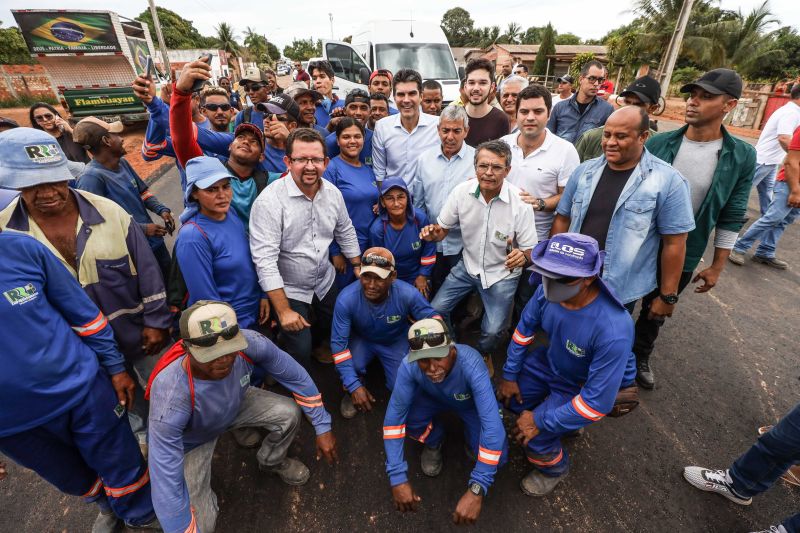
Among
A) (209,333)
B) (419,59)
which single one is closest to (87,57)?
(419,59)

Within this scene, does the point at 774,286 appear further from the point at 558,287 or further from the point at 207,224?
the point at 207,224

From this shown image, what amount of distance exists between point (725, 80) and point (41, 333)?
454 cm

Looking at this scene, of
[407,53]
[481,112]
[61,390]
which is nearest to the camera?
[61,390]

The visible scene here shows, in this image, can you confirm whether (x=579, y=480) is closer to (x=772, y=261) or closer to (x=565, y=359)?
(x=565, y=359)

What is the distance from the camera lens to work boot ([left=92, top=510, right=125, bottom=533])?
2.47 metres

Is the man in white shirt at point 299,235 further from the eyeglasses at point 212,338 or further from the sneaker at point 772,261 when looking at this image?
the sneaker at point 772,261

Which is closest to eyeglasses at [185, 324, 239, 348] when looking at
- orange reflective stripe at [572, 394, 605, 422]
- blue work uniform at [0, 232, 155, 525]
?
blue work uniform at [0, 232, 155, 525]

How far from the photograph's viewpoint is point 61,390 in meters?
2.00

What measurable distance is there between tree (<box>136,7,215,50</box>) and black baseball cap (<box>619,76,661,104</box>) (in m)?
48.0

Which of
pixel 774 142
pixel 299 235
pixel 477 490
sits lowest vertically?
pixel 477 490

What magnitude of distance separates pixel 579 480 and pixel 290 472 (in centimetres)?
213

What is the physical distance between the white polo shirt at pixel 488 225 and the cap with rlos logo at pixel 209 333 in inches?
84.4

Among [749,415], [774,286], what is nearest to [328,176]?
[749,415]

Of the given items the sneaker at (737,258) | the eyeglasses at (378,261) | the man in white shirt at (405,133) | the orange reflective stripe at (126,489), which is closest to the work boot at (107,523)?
the orange reflective stripe at (126,489)
